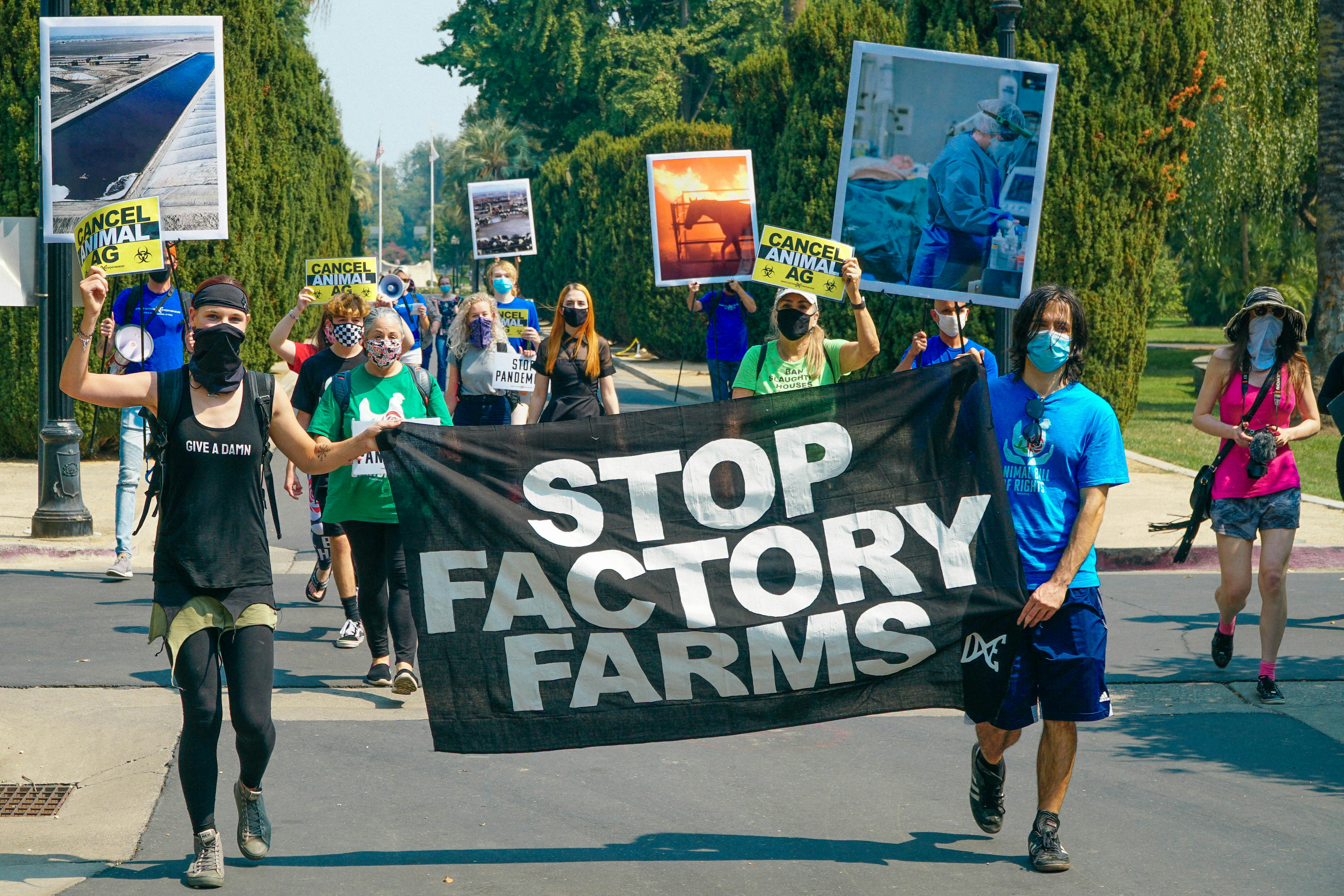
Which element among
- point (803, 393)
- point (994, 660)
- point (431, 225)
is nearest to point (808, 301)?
point (803, 393)

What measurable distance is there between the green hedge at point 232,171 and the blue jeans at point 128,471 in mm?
2792

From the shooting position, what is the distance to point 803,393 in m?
4.89

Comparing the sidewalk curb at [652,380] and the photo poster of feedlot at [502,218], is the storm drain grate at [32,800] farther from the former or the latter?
the photo poster of feedlot at [502,218]

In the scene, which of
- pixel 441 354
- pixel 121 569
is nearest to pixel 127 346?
pixel 121 569

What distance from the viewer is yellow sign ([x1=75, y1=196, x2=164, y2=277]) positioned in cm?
753

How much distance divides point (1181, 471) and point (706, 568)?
1187 cm

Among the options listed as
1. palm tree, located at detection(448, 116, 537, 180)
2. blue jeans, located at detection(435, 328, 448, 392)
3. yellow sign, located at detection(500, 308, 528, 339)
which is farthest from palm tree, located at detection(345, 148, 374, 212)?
yellow sign, located at detection(500, 308, 528, 339)

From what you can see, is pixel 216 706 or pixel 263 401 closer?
pixel 216 706

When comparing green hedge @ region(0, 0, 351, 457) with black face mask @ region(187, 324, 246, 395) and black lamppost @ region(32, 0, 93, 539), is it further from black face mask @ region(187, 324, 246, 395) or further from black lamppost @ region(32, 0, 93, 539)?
black face mask @ region(187, 324, 246, 395)

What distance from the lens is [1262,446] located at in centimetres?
681

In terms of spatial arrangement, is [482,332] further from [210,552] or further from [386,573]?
[210,552]

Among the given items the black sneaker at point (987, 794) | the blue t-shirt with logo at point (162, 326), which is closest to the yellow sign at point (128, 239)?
the blue t-shirt with logo at point (162, 326)

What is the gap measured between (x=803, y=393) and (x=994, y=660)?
112 cm

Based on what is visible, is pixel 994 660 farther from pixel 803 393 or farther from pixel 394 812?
pixel 394 812
